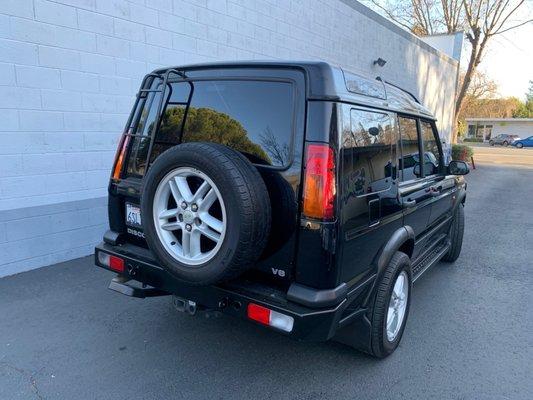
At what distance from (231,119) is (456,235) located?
154 inches

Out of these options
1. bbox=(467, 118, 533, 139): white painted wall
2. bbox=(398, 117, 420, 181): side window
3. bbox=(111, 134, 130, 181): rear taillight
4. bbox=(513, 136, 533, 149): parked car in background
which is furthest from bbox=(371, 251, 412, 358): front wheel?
bbox=(467, 118, 533, 139): white painted wall

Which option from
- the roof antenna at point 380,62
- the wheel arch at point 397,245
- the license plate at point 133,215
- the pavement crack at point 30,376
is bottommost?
the pavement crack at point 30,376

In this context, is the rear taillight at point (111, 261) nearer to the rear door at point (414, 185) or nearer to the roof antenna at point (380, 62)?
the rear door at point (414, 185)

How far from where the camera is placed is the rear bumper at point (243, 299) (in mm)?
2344

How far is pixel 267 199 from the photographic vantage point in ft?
7.68

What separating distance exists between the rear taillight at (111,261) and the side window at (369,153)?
1.71 meters

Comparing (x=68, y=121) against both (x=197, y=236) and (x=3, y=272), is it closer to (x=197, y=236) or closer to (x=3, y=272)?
(x=3, y=272)

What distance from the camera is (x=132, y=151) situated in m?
3.13

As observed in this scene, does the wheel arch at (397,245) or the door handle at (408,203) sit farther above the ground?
the door handle at (408,203)

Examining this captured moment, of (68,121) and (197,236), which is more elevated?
(68,121)

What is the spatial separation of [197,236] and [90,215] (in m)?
3.36

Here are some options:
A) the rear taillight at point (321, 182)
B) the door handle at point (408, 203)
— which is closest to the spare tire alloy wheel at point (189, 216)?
the rear taillight at point (321, 182)

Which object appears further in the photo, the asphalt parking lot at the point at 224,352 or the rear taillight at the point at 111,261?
the rear taillight at the point at 111,261

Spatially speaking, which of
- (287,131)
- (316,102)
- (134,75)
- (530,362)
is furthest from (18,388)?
(134,75)
